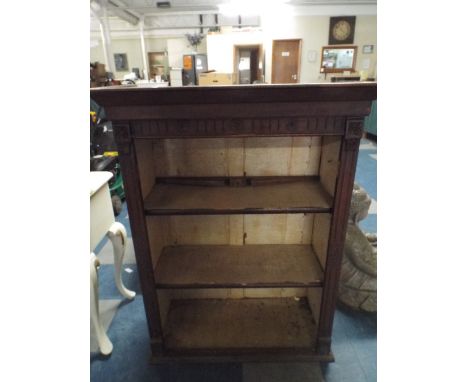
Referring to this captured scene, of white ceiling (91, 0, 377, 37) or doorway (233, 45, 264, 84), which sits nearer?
white ceiling (91, 0, 377, 37)

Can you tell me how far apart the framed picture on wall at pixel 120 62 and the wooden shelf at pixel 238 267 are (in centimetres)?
868

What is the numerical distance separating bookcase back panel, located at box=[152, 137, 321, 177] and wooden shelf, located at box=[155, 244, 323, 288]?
0.43m

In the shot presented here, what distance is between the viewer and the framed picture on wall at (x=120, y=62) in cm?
841

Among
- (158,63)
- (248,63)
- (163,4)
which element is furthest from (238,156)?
(158,63)

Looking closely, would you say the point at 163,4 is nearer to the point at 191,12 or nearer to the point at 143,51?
the point at 191,12

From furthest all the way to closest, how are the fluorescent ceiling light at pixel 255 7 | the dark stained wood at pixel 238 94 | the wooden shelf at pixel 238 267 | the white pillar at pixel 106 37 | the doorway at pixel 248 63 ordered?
the doorway at pixel 248 63 → the white pillar at pixel 106 37 → the fluorescent ceiling light at pixel 255 7 → the wooden shelf at pixel 238 267 → the dark stained wood at pixel 238 94

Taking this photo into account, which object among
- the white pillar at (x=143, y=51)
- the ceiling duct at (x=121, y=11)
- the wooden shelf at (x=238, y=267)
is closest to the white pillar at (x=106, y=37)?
the ceiling duct at (x=121, y=11)

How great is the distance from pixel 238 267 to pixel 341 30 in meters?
7.32

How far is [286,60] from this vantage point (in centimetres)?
708

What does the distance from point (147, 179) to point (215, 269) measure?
548 millimetres

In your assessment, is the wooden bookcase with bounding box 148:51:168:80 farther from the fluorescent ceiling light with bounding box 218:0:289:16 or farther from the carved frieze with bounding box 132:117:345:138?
the carved frieze with bounding box 132:117:345:138

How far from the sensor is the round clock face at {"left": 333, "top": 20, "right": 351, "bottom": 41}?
6688mm

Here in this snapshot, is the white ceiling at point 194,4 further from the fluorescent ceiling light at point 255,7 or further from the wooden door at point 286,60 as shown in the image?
the wooden door at point 286,60

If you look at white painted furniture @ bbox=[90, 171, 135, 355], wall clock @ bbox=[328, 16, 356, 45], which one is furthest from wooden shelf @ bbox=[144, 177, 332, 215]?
wall clock @ bbox=[328, 16, 356, 45]
